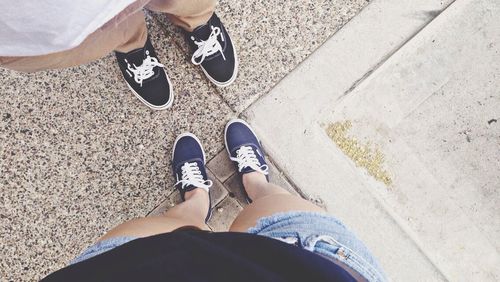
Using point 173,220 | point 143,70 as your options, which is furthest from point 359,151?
point 143,70

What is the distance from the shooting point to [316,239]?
1452 mm

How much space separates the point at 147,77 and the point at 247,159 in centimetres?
55

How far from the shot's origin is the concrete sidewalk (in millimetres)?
2158

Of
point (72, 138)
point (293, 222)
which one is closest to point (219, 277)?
point (293, 222)

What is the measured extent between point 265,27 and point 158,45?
484mm

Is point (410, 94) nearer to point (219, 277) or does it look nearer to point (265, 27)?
point (265, 27)

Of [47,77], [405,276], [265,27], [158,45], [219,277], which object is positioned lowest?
[405,276]

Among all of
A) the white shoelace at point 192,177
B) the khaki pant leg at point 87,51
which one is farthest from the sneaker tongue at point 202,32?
the white shoelace at point 192,177

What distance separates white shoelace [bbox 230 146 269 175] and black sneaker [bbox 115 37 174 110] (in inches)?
14.9

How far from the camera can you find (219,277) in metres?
1.10

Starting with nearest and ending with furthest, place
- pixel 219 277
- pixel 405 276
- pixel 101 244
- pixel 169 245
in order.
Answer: pixel 219 277, pixel 169 245, pixel 101 244, pixel 405 276

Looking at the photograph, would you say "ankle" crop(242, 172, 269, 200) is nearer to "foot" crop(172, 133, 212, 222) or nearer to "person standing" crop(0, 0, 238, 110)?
"foot" crop(172, 133, 212, 222)

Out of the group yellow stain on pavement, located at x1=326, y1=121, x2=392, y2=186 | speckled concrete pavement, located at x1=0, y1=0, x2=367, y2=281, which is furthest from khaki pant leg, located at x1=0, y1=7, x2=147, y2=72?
yellow stain on pavement, located at x1=326, y1=121, x2=392, y2=186

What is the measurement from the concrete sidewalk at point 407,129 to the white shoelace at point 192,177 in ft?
1.08
